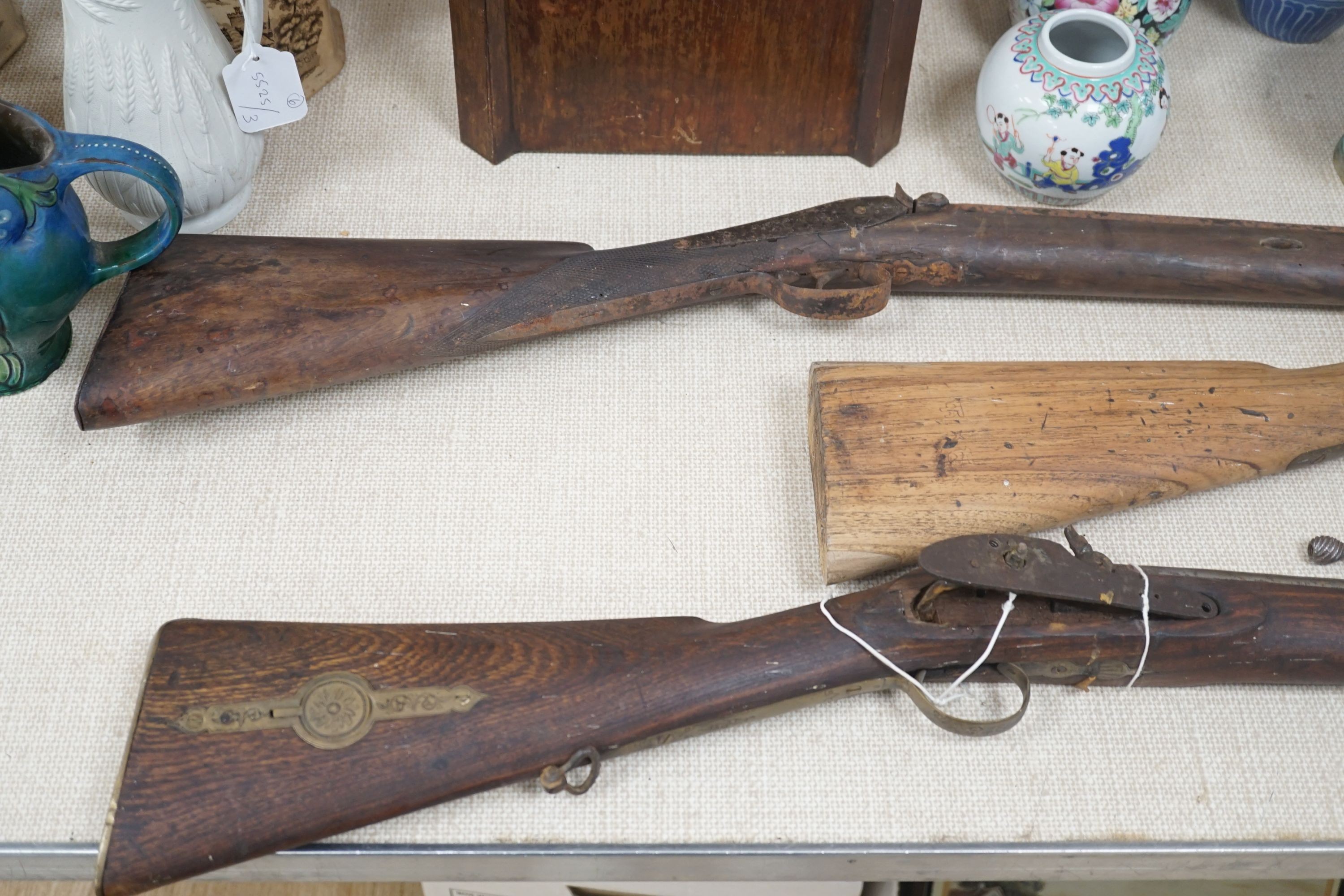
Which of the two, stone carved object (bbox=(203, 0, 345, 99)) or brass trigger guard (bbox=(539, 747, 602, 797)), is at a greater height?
stone carved object (bbox=(203, 0, 345, 99))

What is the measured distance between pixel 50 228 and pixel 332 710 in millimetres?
567

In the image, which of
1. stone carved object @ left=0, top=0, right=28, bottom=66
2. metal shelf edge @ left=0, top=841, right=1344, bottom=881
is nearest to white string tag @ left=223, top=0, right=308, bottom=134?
stone carved object @ left=0, top=0, right=28, bottom=66

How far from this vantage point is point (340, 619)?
3.92 ft

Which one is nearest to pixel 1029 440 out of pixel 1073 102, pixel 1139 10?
pixel 1073 102

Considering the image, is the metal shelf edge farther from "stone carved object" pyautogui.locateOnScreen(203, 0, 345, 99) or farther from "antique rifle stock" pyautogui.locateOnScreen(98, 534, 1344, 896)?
"stone carved object" pyautogui.locateOnScreen(203, 0, 345, 99)

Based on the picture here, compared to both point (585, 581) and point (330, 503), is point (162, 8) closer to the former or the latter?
point (330, 503)

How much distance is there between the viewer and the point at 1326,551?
1247 mm

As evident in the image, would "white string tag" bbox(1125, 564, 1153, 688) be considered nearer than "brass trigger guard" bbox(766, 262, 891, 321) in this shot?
Yes

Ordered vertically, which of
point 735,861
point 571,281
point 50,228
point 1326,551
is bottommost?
point 735,861

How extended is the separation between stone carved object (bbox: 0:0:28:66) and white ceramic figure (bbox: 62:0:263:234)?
417 millimetres

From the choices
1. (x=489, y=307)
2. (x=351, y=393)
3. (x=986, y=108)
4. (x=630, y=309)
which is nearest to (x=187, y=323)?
(x=351, y=393)

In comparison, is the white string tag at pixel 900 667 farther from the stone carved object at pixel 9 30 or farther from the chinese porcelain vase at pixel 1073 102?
the stone carved object at pixel 9 30

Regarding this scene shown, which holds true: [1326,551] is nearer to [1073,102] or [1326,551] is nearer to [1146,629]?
[1146,629]

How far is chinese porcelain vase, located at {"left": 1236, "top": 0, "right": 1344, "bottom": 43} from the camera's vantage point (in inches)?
66.4
